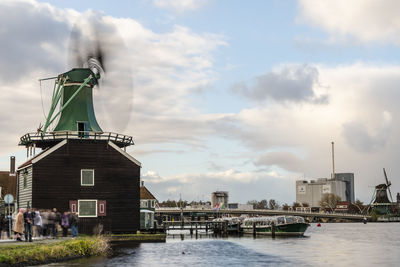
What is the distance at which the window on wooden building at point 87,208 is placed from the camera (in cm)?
5175

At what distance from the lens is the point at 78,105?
5788cm

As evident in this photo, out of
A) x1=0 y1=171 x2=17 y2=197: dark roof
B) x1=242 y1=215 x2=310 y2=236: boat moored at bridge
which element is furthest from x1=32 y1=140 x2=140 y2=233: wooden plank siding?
x1=242 y1=215 x2=310 y2=236: boat moored at bridge

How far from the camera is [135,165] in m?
54.4

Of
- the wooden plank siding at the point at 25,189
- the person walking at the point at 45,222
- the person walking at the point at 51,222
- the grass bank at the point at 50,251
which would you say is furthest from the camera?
the wooden plank siding at the point at 25,189

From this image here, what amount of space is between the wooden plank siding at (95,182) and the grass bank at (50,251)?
13.1 m

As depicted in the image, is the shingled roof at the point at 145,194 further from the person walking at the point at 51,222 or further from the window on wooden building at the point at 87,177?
the person walking at the point at 51,222

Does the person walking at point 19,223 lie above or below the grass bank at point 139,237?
above

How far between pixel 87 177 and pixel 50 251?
2091 cm

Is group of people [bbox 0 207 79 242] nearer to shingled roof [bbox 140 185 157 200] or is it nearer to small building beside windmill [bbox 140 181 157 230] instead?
small building beside windmill [bbox 140 181 157 230]

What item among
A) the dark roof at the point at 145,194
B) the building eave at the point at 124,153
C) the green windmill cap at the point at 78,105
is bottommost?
the dark roof at the point at 145,194

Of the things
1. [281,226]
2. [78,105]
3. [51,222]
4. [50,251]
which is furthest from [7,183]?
[50,251]

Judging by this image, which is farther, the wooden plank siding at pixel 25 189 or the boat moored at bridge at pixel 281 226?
the boat moored at bridge at pixel 281 226

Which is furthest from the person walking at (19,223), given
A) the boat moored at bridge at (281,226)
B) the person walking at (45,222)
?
the boat moored at bridge at (281,226)

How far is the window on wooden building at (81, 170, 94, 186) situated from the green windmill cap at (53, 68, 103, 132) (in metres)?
5.99
